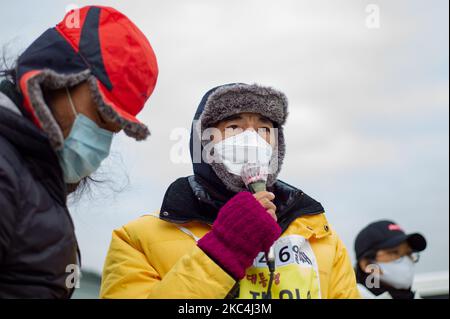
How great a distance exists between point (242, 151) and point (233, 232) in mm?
617

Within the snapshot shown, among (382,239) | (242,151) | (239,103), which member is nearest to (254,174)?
(242,151)

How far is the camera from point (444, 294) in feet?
26.1

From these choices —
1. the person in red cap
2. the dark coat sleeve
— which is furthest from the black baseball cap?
the dark coat sleeve

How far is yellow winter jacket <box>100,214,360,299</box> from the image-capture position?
258 cm

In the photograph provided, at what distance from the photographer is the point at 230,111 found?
3240 millimetres

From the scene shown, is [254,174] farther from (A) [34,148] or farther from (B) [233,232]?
(A) [34,148]

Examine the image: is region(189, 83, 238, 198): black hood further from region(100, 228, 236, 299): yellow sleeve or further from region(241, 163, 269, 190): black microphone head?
region(100, 228, 236, 299): yellow sleeve

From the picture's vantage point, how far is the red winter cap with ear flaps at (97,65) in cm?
242

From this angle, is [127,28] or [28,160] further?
[127,28]

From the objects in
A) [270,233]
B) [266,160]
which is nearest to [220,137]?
[266,160]
